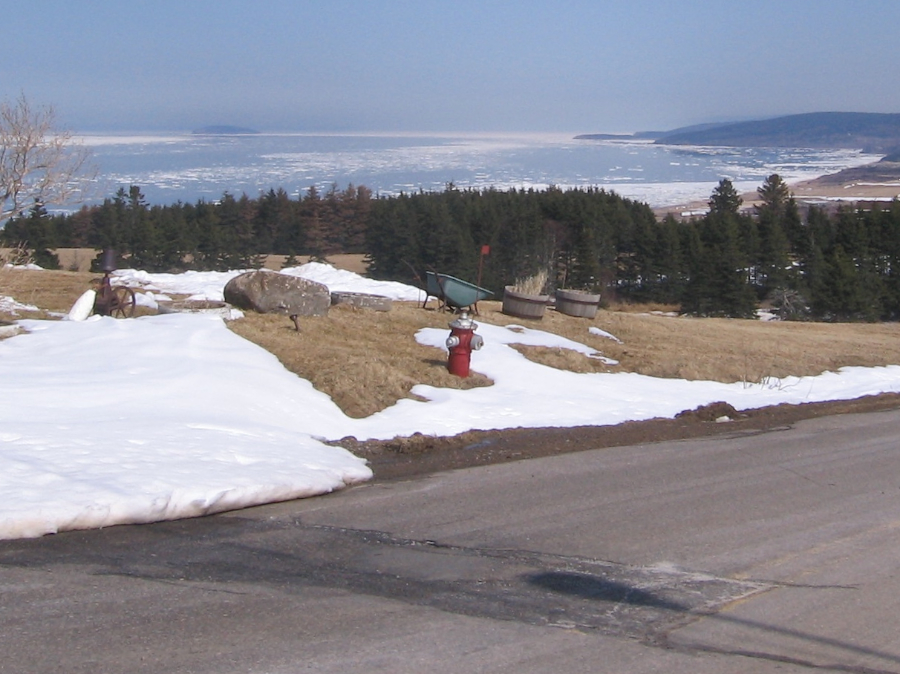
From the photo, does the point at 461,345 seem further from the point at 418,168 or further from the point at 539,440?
the point at 418,168

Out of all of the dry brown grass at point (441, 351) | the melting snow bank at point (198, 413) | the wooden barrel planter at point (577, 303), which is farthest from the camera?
the wooden barrel planter at point (577, 303)

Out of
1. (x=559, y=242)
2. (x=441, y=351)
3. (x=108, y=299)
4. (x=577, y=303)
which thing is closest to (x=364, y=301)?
(x=441, y=351)

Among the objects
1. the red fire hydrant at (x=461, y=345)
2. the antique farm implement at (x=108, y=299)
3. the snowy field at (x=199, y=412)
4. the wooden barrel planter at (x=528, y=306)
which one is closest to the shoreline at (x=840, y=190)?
the wooden barrel planter at (x=528, y=306)

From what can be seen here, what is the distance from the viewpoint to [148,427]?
890 centimetres

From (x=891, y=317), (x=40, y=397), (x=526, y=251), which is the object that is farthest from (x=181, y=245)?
(x=40, y=397)

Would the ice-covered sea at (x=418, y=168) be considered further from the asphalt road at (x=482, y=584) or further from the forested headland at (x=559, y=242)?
the asphalt road at (x=482, y=584)

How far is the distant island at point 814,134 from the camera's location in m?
166

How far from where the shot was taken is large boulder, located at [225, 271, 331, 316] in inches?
607

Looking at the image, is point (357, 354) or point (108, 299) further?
point (108, 299)

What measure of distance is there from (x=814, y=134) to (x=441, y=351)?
577 feet

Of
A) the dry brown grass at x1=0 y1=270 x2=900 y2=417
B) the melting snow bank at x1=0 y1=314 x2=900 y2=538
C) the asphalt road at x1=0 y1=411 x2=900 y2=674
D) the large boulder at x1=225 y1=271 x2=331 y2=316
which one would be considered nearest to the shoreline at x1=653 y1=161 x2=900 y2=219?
the dry brown grass at x1=0 y1=270 x2=900 y2=417

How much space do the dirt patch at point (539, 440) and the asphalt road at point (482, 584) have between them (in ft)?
2.42

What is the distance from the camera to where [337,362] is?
41.0 feet

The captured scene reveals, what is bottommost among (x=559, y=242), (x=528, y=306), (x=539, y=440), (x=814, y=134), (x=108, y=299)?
(x=559, y=242)
